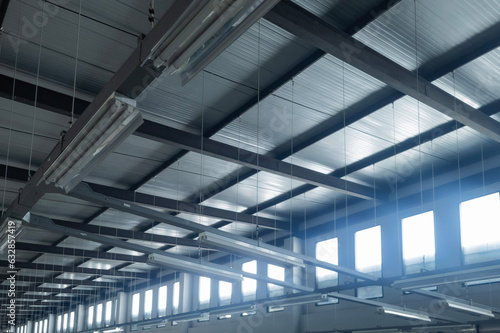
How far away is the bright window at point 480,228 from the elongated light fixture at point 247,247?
435cm

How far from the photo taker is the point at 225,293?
18.0 metres

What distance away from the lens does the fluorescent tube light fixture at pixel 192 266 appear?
827 centimetres

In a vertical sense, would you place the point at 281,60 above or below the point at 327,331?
above

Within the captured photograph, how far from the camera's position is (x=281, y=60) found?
24.5 feet

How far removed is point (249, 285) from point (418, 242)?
6.70 m

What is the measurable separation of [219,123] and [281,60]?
2.21m

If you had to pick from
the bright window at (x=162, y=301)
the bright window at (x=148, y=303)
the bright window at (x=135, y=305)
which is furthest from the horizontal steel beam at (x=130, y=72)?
the bright window at (x=135, y=305)

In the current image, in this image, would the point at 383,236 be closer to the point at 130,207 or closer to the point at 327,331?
the point at 327,331

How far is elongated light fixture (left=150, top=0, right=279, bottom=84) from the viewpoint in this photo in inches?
110

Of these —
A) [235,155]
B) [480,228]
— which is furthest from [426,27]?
[480,228]

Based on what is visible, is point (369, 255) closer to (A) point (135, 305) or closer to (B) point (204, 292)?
(B) point (204, 292)

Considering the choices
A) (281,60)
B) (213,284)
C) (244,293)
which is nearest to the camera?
(281,60)

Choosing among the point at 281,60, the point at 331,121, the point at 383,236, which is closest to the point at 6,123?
the point at 281,60

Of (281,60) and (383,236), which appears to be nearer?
(281,60)
